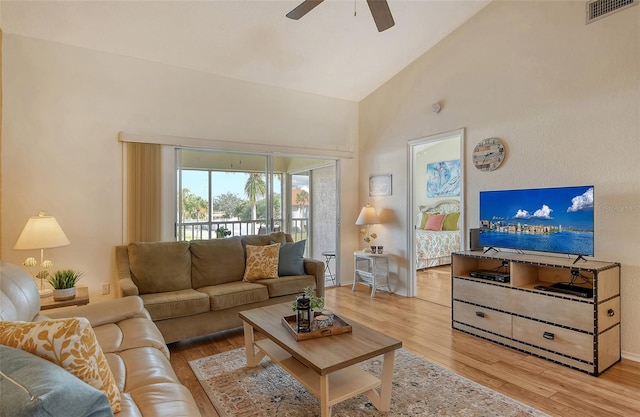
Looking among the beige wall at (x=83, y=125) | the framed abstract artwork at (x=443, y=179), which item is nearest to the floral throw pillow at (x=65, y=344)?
the beige wall at (x=83, y=125)

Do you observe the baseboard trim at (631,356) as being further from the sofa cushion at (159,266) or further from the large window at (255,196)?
the sofa cushion at (159,266)

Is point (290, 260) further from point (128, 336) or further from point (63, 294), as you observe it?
point (63, 294)

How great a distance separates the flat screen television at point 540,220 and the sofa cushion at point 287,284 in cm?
189

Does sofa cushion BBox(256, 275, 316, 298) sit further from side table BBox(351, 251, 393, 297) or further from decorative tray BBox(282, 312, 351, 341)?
side table BBox(351, 251, 393, 297)

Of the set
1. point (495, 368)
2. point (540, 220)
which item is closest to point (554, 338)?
point (495, 368)

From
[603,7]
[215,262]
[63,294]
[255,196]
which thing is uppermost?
[603,7]

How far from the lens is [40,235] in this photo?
2.74m

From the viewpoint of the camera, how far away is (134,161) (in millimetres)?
3734

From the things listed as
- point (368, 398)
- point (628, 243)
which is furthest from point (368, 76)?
point (368, 398)

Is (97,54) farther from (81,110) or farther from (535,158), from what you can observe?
(535,158)

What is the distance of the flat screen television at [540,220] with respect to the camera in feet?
9.03

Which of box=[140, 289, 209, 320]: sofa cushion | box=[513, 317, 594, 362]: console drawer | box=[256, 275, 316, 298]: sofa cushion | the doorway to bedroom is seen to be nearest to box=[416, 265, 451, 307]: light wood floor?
the doorway to bedroom

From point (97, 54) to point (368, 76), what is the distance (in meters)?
3.28

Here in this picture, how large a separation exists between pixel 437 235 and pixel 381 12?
476cm
